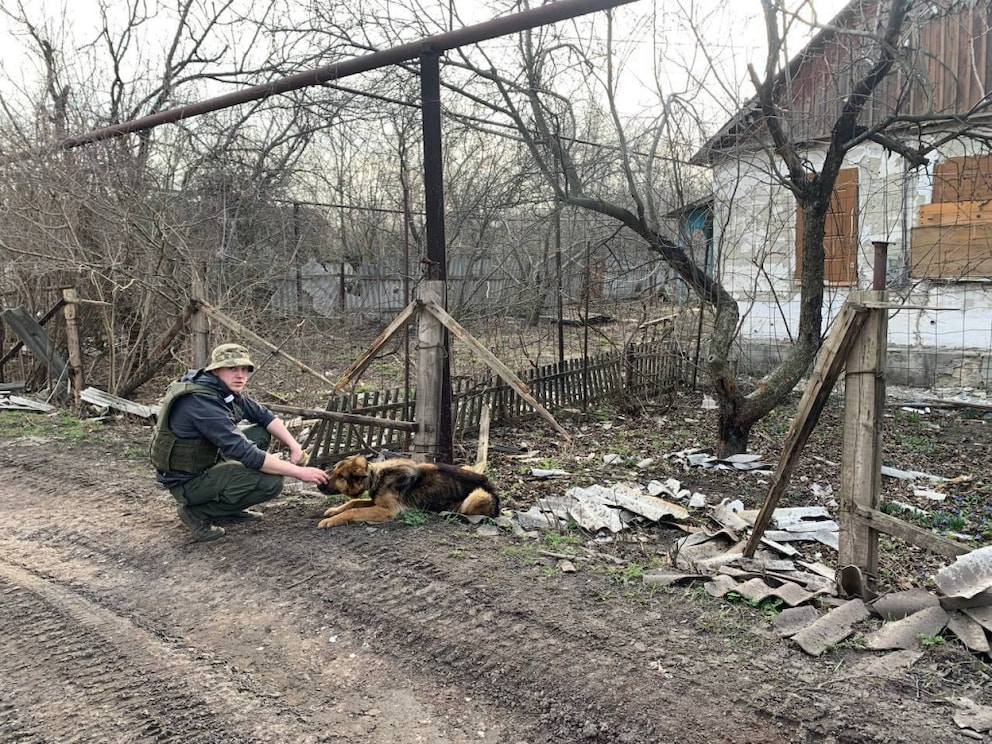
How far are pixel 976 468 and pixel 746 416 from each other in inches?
102

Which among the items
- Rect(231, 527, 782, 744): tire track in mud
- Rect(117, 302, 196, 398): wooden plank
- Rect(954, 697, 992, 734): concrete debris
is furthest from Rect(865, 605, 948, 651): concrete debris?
Rect(117, 302, 196, 398): wooden plank

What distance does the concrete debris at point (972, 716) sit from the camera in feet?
8.66

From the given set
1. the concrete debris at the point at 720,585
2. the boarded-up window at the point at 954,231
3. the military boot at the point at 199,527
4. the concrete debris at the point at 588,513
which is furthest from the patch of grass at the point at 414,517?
the boarded-up window at the point at 954,231

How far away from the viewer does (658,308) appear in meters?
16.0

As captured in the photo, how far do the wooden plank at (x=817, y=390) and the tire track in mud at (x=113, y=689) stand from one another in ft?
9.92

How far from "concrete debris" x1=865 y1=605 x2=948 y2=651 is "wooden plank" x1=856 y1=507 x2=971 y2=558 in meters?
0.28

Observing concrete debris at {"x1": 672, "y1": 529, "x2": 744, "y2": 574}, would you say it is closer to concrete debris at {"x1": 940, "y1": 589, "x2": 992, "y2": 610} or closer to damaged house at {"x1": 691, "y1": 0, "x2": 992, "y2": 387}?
concrete debris at {"x1": 940, "y1": 589, "x2": 992, "y2": 610}

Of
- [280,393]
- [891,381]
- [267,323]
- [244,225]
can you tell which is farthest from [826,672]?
[244,225]

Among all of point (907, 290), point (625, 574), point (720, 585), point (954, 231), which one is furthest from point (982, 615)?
point (954, 231)

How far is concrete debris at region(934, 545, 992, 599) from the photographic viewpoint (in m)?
3.27

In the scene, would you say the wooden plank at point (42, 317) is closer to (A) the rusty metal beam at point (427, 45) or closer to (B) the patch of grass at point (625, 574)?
(A) the rusty metal beam at point (427, 45)

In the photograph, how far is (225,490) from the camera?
5.06 m

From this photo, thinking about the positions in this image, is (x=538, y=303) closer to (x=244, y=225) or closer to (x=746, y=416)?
(x=244, y=225)

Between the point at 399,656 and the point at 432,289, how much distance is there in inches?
141
